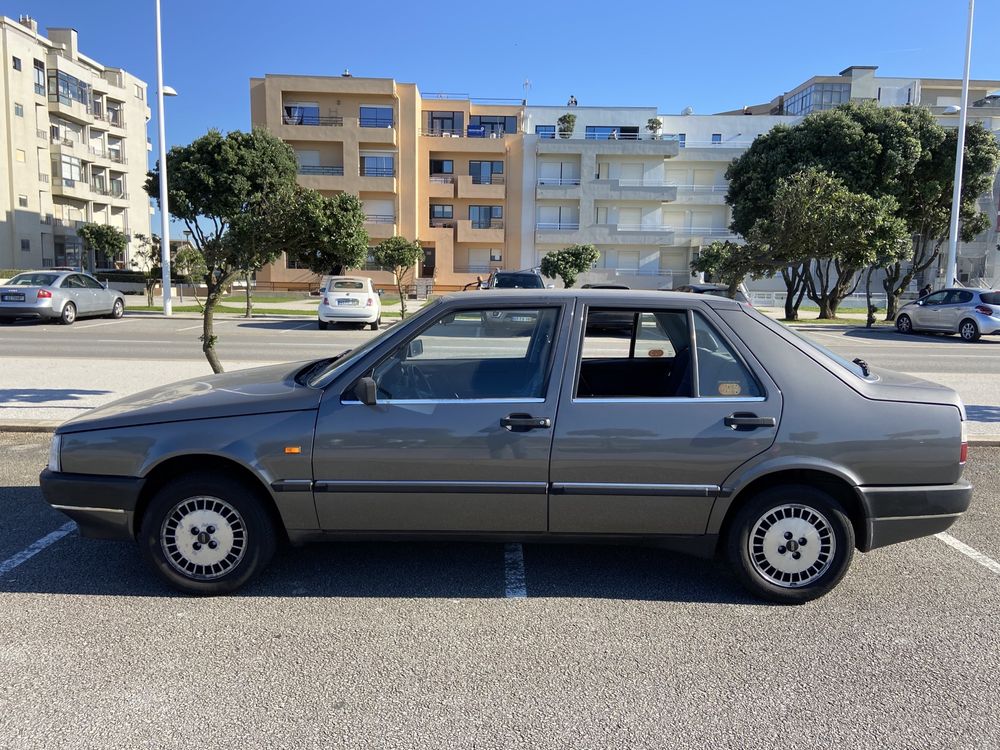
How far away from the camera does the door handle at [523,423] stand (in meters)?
3.66

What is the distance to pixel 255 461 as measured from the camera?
369cm

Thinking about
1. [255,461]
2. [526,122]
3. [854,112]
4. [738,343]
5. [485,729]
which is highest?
[526,122]

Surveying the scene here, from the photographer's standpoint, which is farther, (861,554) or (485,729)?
(861,554)

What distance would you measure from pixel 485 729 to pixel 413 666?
55cm

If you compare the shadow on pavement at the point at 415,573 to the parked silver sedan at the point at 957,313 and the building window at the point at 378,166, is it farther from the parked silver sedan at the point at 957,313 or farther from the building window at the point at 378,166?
the building window at the point at 378,166

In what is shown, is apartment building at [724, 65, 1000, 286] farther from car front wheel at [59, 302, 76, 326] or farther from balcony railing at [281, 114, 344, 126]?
car front wheel at [59, 302, 76, 326]

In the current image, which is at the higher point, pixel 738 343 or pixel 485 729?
pixel 738 343

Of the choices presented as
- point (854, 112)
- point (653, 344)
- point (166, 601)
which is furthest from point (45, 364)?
point (854, 112)

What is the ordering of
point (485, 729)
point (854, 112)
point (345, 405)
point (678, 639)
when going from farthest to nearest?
1. point (854, 112)
2. point (345, 405)
3. point (678, 639)
4. point (485, 729)

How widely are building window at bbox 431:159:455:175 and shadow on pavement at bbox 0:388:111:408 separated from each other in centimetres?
4115

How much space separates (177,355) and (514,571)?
11615 millimetres

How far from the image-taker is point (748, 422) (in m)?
3.69

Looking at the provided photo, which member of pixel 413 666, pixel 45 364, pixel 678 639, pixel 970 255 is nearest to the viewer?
pixel 413 666

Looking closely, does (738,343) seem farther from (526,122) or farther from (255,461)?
(526,122)
